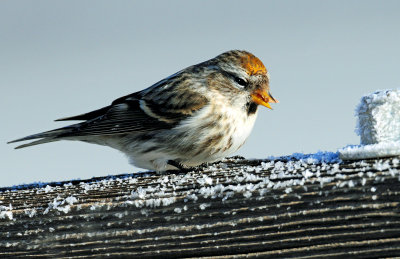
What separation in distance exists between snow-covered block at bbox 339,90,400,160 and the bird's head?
1.31 m

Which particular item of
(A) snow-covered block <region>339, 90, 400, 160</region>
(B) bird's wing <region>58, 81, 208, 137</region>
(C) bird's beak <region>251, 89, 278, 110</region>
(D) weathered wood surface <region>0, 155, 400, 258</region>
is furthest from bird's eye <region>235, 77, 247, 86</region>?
(D) weathered wood surface <region>0, 155, 400, 258</region>

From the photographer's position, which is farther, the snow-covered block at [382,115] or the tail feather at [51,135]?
the tail feather at [51,135]

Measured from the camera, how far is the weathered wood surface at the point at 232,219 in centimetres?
167

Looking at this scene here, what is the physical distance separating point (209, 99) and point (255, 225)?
6.59 ft

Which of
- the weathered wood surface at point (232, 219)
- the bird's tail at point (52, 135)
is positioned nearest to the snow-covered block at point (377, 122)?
the weathered wood surface at point (232, 219)

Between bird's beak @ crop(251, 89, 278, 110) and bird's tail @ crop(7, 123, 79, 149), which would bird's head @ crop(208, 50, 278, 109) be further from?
bird's tail @ crop(7, 123, 79, 149)

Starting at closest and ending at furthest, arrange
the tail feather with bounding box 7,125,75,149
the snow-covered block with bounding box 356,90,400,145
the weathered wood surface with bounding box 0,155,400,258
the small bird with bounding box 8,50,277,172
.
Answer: the weathered wood surface with bounding box 0,155,400,258, the snow-covered block with bounding box 356,90,400,145, the small bird with bounding box 8,50,277,172, the tail feather with bounding box 7,125,75,149

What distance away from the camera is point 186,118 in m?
3.55

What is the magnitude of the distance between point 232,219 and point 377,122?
860 mm

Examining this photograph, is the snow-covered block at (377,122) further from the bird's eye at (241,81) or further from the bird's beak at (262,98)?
the bird's eye at (241,81)

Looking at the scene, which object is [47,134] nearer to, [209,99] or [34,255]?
[209,99]

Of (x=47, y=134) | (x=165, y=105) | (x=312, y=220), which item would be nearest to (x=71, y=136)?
(x=47, y=134)

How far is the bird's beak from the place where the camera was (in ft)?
12.0

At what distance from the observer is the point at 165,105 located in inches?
150
